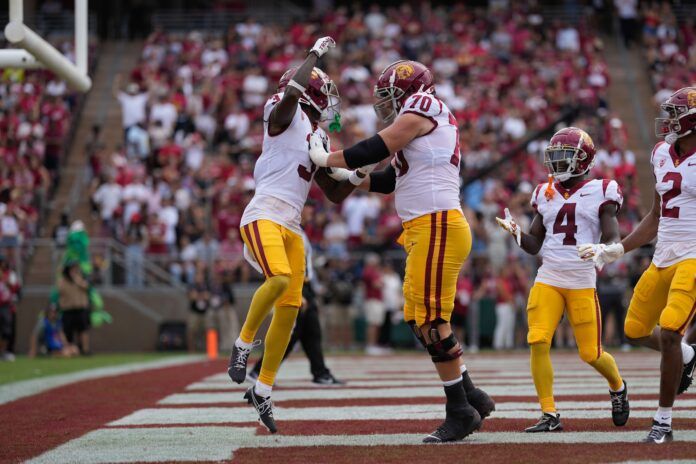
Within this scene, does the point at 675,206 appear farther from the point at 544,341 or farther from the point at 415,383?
the point at 415,383

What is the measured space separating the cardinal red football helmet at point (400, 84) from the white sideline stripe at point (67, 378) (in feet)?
14.9

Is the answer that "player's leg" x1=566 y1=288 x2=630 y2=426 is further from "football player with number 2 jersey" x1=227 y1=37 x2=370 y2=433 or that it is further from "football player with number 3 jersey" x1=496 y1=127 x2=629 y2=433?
"football player with number 2 jersey" x1=227 y1=37 x2=370 y2=433

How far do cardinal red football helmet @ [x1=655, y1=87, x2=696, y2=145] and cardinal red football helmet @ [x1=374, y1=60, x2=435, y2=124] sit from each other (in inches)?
51.5

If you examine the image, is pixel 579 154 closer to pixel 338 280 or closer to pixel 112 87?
pixel 338 280

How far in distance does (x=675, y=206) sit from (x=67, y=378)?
732cm

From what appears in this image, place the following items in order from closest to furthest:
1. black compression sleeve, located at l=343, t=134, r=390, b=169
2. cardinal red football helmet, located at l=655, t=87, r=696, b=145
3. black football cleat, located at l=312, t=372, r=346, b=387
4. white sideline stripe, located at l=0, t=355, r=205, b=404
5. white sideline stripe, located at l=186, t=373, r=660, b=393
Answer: black compression sleeve, located at l=343, t=134, r=390, b=169, cardinal red football helmet, located at l=655, t=87, r=696, b=145, white sideline stripe, located at l=186, t=373, r=660, b=393, white sideline stripe, located at l=0, t=355, r=205, b=404, black football cleat, located at l=312, t=372, r=346, b=387

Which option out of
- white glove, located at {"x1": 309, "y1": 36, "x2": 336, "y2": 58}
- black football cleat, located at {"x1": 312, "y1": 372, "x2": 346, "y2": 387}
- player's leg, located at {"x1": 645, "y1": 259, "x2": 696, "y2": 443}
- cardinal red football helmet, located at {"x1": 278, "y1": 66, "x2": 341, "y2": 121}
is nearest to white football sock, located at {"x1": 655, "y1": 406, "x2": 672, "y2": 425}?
player's leg, located at {"x1": 645, "y1": 259, "x2": 696, "y2": 443}

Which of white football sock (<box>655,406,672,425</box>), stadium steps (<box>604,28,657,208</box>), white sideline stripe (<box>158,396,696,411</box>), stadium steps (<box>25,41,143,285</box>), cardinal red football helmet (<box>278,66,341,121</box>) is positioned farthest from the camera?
stadium steps (<box>604,28,657,208</box>)

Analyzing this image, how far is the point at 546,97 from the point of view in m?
21.9

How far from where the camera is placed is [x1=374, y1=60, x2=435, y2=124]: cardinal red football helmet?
6281 mm

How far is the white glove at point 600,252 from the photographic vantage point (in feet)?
20.0

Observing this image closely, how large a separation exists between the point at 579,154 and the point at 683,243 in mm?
871

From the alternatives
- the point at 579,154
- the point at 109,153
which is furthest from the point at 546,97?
the point at 579,154

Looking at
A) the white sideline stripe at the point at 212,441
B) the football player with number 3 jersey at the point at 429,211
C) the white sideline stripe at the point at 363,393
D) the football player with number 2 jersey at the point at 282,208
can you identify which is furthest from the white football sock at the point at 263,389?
the white sideline stripe at the point at 363,393
